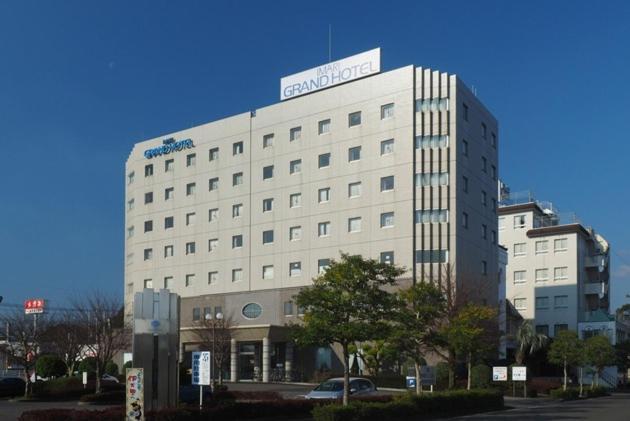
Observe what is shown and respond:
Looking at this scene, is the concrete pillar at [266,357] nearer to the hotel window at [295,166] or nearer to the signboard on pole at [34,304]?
the hotel window at [295,166]

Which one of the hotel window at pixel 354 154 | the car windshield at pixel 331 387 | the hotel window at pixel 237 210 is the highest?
the hotel window at pixel 354 154

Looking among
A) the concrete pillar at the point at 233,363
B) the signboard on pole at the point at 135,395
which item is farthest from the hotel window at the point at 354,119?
the signboard on pole at the point at 135,395

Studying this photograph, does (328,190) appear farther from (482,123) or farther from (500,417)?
(500,417)

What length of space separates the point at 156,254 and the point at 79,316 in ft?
63.8

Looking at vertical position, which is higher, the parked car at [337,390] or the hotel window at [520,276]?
the hotel window at [520,276]

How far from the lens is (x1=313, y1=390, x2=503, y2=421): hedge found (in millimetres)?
26406

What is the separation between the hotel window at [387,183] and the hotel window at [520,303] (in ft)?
126

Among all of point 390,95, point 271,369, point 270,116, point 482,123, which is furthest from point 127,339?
point 482,123

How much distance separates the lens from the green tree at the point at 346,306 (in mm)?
28375

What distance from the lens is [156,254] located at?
81.2 m

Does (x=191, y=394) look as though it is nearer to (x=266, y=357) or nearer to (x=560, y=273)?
(x=266, y=357)

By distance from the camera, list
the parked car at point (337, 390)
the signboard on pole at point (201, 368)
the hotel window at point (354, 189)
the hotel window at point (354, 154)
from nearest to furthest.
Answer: the signboard on pole at point (201, 368) < the parked car at point (337, 390) < the hotel window at point (354, 189) < the hotel window at point (354, 154)

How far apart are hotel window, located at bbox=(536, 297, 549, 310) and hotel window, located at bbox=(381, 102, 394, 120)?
40.5 meters

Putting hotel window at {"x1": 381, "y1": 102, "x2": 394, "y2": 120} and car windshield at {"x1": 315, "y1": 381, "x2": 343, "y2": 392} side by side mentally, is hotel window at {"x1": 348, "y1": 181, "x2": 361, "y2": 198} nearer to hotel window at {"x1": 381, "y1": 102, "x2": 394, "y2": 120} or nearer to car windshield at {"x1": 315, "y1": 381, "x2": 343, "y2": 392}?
hotel window at {"x1": 381, "y1": 102, "x2": 394, "y2": 120}
